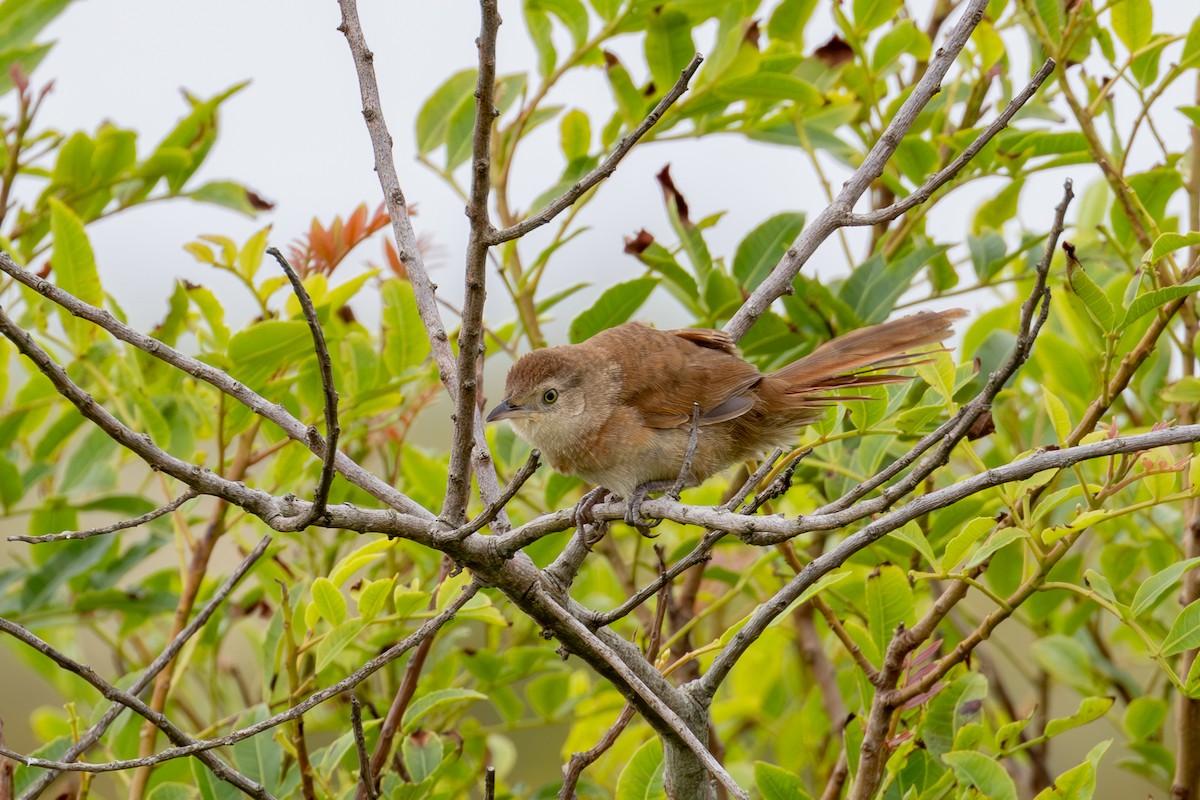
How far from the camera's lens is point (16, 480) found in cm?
322

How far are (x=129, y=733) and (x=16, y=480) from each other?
0.85 meters

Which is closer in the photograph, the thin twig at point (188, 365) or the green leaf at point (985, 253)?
the thin twig at point (188, 365)

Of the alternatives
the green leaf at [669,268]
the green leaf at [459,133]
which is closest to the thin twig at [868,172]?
the green leaf at [669,268]

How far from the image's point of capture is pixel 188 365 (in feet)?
6.48

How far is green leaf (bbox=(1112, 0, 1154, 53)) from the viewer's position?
287cm

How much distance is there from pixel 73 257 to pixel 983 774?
7.66 feet

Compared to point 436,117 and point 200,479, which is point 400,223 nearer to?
point 200,479

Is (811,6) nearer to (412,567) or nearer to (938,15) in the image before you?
(938,15)

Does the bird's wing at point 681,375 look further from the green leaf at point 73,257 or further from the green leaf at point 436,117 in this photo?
the green leaf at point 73,257

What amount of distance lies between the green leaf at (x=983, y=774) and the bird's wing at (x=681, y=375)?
1.06 meters

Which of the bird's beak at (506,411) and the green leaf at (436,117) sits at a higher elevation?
the green leaf at (436,117)

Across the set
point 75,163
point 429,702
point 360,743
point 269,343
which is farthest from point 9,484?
point 360,743

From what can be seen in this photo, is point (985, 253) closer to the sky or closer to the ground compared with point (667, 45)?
closer to the ground

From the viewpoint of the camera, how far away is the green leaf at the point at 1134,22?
9.43ft
